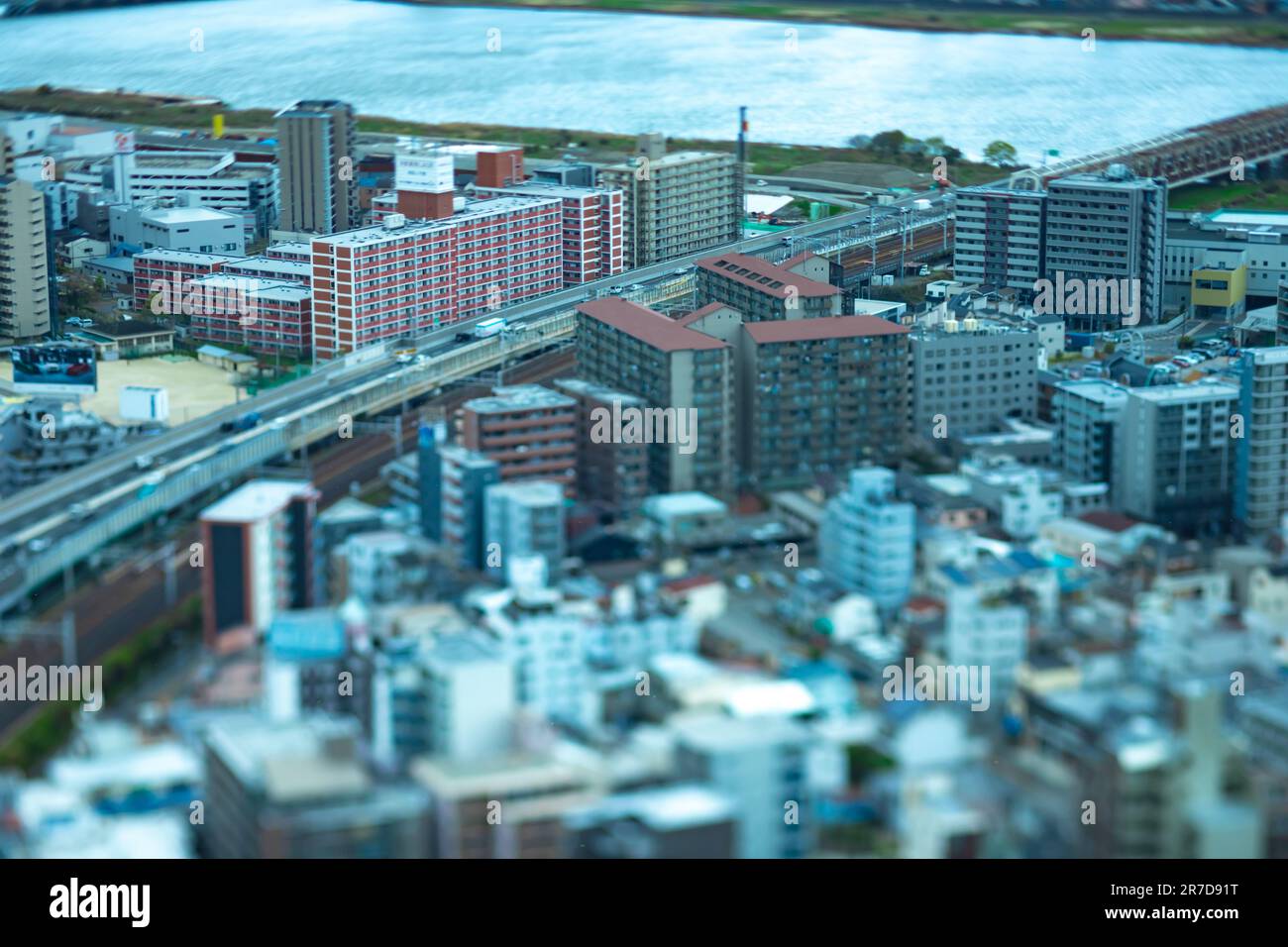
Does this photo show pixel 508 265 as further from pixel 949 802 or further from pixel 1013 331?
pixel 949 802

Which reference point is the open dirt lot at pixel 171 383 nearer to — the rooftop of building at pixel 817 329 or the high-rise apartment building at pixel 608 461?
the high-rise apartment building at pixel 608 461

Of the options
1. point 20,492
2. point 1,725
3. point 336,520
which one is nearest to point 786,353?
point 336,520

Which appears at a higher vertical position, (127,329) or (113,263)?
(113,263)

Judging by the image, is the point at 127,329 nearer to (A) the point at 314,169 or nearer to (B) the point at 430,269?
(B) the point at 430,269

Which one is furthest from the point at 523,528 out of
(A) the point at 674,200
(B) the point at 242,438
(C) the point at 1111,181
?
(A) the point at 674,200

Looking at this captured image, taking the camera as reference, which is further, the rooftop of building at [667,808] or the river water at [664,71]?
the river water at [664,71]

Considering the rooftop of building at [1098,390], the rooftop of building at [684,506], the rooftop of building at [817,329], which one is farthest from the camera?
the rooftop of building at [817,329]

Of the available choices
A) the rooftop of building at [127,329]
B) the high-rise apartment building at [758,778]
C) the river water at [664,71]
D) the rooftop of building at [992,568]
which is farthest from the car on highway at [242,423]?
the river water at [664,71]
